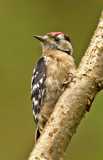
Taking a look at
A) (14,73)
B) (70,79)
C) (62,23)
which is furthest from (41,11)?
(70,79)

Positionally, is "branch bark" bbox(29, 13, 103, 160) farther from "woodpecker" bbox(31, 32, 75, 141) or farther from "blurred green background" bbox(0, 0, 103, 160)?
"blurred green background" bbox(0, 0, 103, 160)

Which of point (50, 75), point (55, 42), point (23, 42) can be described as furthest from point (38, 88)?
point (23, 42)

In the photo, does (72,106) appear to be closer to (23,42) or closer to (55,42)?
(55,42)

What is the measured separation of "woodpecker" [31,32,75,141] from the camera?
2.26 meters

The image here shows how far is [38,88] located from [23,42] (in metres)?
1.52

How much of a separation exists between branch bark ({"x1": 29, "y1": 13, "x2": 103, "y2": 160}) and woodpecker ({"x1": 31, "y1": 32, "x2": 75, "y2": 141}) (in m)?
0.20

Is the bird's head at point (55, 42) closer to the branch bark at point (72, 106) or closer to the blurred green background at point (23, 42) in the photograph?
the branch bark at point (72, 106)

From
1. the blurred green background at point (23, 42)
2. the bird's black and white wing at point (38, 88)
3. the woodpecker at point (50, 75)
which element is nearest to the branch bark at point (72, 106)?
the woodpecker at point (50, 75)

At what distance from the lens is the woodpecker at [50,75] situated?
226 centimetres

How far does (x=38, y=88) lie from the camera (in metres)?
2.39

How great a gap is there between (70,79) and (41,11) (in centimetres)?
178

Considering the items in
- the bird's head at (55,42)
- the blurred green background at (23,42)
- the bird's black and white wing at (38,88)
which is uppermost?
the bird's head at (55,42)

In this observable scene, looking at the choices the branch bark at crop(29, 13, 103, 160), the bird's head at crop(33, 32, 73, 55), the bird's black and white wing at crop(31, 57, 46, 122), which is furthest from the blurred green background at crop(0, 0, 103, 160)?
the branch bark at crop(29, 13, 103, 160)

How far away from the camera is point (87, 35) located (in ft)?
12.0
